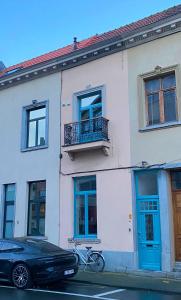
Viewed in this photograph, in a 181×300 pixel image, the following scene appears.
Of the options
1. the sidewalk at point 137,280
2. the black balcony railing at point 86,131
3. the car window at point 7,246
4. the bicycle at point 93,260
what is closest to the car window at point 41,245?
the car window at point 7,246

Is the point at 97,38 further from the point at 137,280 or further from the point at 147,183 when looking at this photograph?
the point at 137,280

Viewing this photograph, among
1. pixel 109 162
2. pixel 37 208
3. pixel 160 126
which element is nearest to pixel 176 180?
pixel 160 126

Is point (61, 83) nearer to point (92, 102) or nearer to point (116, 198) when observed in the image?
point (92, 102)


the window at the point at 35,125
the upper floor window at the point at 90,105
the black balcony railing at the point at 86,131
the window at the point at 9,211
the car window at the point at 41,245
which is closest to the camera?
the car window at the point at 41,245

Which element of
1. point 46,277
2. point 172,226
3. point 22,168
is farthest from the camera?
point 22,168

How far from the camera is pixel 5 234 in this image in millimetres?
17562

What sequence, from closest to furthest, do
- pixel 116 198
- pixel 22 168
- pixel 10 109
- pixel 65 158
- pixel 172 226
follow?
1. pixel 172 226
2. pixel 116 198
3. pixel 65 158
4. pixel 22 168
5. pixel 10 109

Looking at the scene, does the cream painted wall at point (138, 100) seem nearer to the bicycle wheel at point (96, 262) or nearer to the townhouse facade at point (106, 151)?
the townhouse facade at point (106, 151)

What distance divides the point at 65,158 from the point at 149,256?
535 centimetres

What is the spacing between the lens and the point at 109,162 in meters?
14.6

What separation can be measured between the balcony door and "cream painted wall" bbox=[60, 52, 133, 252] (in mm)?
390


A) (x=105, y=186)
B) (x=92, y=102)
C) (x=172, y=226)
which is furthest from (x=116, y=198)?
(x=92, y=102)

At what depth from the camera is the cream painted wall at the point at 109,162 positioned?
45.8 ft

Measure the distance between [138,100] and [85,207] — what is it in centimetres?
476
